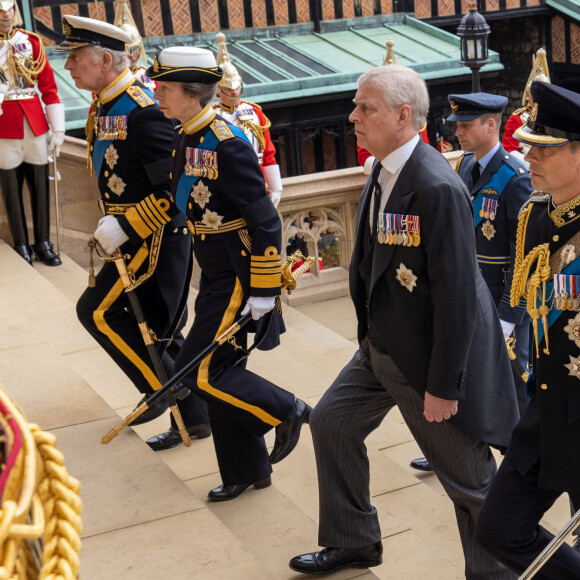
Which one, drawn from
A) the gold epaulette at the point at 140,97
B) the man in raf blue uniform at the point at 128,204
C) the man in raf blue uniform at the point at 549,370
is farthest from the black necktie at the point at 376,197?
the gold epaulette at the point at 140,97

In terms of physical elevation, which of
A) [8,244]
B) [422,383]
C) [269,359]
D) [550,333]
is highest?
[550,333]

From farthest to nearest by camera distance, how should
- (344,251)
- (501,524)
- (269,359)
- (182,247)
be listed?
1. (344,251)
2. (269,359)
3. (182,247)
4. (501,524)

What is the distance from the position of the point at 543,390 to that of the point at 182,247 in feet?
7.04

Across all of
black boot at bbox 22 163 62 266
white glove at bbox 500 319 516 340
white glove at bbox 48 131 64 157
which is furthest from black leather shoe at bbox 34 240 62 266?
white glove at bbox 500 319 516 340

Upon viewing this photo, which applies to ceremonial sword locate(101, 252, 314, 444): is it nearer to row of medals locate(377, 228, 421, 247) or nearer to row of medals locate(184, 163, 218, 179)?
row of medals locate(184, 163, 218, 179)

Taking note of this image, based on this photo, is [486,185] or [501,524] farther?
[486,185]

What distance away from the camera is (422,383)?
11.1 ft

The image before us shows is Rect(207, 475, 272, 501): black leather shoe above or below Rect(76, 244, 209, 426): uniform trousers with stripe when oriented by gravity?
below

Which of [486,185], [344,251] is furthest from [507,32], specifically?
[486,185]

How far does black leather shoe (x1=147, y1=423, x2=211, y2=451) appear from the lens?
4863mm

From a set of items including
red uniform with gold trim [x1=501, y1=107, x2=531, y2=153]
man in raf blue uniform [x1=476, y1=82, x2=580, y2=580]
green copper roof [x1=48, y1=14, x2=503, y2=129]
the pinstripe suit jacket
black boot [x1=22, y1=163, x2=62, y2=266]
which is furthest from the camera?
green copper roof [x1=48, y1=14, x2=503, y2=129]

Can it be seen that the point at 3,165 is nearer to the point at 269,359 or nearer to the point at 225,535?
the point at 269,359

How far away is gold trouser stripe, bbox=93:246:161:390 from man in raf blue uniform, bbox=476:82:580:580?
2.03 metres

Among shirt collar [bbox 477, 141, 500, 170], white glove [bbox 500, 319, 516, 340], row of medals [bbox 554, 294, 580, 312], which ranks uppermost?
row of medals [bbox 554, 294, 580, 312]
